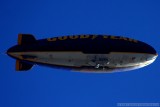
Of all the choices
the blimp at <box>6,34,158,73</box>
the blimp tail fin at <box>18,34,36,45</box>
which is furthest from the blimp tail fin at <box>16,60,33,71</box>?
the blimp tail fin at <box>18,34,36,45</box>

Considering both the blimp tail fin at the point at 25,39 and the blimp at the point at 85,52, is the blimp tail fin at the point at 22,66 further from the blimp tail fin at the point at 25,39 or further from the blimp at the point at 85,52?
the blimp tail fin at the point at 25,39

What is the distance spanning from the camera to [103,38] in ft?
161

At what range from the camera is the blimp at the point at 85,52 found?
47.8 m

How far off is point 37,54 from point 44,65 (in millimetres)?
2686

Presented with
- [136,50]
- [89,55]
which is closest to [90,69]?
[89,55]

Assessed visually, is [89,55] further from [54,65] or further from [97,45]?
[54,65]

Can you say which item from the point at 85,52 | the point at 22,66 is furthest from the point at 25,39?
the point at 85,52

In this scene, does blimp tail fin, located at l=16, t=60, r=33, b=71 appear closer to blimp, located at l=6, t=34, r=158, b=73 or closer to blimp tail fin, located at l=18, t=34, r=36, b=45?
blimp, located at l=6, t=34, r=158, b=73

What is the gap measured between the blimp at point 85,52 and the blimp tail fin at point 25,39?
0.17 m

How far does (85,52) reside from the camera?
47438 mm

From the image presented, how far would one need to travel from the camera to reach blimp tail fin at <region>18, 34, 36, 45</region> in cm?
5173

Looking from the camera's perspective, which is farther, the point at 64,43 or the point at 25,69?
the point at 25,69

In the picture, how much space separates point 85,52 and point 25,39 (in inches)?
386

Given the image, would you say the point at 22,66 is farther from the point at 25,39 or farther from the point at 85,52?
the point at 85,52
